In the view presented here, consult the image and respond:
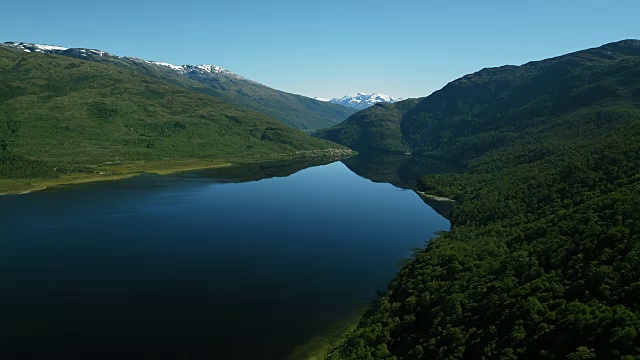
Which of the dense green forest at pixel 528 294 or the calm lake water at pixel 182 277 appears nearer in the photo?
the dense green forest at pixel 528 294

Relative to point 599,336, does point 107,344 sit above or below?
below

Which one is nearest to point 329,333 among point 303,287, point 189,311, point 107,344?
point 303,287

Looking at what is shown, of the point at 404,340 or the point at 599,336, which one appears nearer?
the point at 599,336

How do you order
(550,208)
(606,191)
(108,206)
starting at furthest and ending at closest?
(108,206) → (550,208) → (606,191)

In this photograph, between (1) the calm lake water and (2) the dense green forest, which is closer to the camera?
(2) the dense green forest

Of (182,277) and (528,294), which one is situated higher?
(528,294)

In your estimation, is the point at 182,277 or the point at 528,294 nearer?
the point at 528,294

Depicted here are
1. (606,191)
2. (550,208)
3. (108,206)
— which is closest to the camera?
(606,191)

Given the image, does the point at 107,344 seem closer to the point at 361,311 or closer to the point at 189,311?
the point at 189,311
